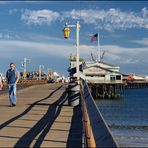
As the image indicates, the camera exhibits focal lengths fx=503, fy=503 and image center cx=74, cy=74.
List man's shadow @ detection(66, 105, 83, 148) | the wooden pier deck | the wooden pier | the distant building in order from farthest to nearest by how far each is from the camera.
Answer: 1. the distant building
2. the wooden pier
3. the wooden pier deck
4. man's shadow @ detection(66, 105, 83, 148)

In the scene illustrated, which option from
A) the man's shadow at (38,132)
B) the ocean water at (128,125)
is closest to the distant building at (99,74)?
the ocean water at (128,125)

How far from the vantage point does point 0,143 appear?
10133 millimetres

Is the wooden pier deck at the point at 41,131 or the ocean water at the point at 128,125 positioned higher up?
the wooden pier deck at the point at 41,131

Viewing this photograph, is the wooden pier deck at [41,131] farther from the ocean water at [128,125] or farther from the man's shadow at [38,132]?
the ocean water at [128,125]

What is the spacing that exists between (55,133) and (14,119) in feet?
11.9

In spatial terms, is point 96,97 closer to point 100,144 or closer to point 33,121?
point 33,121

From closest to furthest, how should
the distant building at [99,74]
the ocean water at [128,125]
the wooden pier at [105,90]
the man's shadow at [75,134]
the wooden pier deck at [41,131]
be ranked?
the man's shadow at [75,134] → the wooden pier deck at [41,131] → the ocean water at [128,125] → the wooden pier at [105,90] → the distant building at [99,74]

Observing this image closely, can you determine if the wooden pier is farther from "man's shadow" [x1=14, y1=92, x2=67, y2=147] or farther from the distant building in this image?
"man's shadow" [x1=14, y1=92, x2=67, y2=147]

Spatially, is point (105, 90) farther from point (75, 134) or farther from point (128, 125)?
point (75, 134)

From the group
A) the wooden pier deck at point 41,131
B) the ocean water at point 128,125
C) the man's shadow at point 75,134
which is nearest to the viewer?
the man's shadow at point 75,134

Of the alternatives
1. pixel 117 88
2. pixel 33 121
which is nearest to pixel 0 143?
pixel 33 121

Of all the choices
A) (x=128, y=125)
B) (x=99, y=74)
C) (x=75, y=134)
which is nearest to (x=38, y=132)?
(x=75, y=134)

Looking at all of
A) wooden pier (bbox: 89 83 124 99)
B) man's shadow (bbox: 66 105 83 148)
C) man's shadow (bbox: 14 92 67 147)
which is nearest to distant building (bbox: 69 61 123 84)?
wooden pier (bbox: 89 83 124 99)

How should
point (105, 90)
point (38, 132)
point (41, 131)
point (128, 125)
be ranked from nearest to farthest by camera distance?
Result: point (38, 132), point (41, 131), point (128, 125), point (105, 90)
